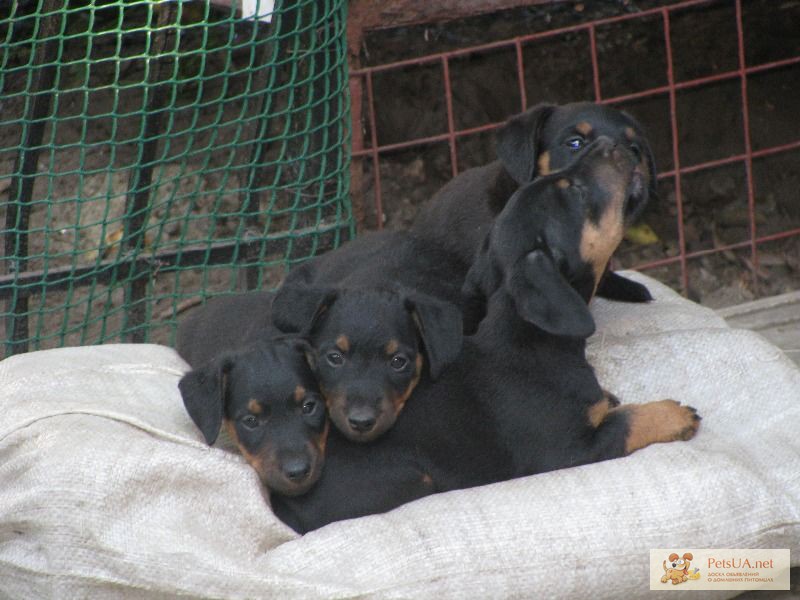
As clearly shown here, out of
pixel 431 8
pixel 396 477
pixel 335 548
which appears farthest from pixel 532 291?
pixel 431 8

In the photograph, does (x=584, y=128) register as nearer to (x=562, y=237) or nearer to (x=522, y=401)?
(x=562, y=237)

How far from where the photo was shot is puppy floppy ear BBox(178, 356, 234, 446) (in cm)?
364

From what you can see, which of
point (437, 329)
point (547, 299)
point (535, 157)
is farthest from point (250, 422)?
point (535, 157)

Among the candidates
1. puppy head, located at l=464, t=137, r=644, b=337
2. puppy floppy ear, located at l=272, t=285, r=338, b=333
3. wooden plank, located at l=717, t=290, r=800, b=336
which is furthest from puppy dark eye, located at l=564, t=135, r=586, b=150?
wooden plank, located at l=717, t=290, r=800, b=336

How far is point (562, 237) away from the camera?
385cm

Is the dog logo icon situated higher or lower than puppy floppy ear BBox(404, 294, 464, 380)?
lower

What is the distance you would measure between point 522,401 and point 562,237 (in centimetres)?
52

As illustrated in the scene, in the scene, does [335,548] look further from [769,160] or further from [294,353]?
[769,160]

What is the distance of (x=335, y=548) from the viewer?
336cm

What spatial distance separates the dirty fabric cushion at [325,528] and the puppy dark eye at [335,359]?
42cm

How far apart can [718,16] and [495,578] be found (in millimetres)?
5357

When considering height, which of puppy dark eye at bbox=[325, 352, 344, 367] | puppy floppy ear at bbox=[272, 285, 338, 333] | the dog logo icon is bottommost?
the dog logo icon

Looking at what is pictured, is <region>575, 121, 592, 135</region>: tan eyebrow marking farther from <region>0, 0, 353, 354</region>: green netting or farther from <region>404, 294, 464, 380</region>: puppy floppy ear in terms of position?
<region>0, 0, 353, 354</region>: green netting

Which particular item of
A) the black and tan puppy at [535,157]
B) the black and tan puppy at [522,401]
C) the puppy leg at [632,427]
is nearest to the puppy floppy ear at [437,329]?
the black and tan puppy at [522,401]
